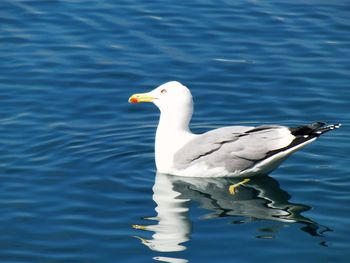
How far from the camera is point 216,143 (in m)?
13.7

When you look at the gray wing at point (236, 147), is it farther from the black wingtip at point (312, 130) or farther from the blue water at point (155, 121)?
the blue water at point (155, 121)

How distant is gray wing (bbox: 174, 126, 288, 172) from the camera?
44.5ft

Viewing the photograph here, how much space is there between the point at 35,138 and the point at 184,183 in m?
2.32

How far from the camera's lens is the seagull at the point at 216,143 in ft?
44.1

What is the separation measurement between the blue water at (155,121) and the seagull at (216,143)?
21 cm

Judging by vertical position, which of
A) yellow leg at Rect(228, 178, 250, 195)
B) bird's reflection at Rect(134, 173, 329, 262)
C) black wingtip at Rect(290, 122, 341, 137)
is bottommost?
bird's reflection at Rect(134, 173, 329, 262)

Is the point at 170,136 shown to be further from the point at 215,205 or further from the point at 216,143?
the point at 215,205

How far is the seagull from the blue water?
0.21 m

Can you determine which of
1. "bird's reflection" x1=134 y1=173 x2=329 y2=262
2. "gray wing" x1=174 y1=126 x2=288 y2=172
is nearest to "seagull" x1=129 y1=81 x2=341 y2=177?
"gray wing" x1=174 y1=126 x2=288 y2=172

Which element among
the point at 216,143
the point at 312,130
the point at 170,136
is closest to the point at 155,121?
the point at 170,136

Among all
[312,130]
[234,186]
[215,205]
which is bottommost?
[215,205]

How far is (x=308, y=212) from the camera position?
1284 cm

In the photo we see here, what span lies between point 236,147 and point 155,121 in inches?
96.1

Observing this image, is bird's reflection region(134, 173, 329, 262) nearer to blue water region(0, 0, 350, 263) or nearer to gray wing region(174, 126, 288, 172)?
blue water region(0, 0, 350, 263)
